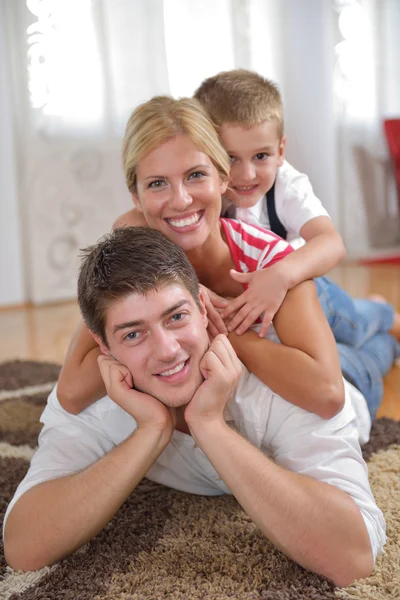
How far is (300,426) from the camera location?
1.28 meters

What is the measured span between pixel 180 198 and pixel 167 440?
0.49m

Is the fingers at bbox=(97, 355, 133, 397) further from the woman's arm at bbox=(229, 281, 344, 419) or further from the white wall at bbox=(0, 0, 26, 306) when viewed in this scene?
the white wall at bbox=(0, 0, 26, 306)

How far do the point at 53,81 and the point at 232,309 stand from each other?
255cm

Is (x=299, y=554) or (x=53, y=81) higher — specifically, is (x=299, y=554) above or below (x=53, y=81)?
below

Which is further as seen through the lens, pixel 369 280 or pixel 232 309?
pixel 369 280

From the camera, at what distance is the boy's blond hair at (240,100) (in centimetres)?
166

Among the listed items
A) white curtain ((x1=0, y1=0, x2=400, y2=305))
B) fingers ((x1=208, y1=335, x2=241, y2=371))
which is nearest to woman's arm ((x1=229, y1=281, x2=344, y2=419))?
fingers ((x1=208, y1=335, x2=241, y2=371))

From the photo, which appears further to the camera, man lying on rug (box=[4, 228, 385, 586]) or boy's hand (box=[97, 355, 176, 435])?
boy's hand (box=[97, 355, 176, 435])

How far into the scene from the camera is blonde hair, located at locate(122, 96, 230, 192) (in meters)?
1.41

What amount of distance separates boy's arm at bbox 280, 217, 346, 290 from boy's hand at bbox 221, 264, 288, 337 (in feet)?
0.07

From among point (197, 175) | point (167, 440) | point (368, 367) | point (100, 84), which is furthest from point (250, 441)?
point (100, 84)

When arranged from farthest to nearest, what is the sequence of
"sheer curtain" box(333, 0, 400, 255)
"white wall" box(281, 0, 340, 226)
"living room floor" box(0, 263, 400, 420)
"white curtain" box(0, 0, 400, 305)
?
"sheer curtain" box(333, 0, 400, 255), "white wall" box(281, 0, 340, 226), "white curtain" box(0, 0, 400, 305), "living room floor" box(0, 263, 400, 420)

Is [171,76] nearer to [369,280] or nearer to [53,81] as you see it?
[53,81]

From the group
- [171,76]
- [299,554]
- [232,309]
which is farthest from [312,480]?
[171,76]
